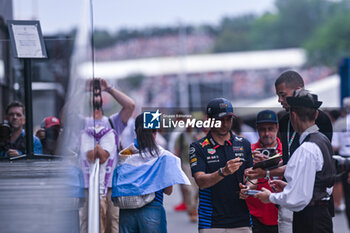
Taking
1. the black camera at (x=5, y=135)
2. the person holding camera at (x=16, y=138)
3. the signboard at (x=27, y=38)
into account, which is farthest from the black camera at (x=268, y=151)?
the black camera at (x=5, y=135)

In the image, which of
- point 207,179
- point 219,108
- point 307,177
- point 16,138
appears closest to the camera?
point 307,177

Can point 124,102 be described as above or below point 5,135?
above

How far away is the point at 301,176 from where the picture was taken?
4.41m

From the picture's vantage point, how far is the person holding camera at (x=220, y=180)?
16.7 feet

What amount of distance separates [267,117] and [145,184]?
1291 millimetres

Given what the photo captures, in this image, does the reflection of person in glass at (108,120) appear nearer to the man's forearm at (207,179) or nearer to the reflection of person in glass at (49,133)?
the reflection of person in glass at (49,133)

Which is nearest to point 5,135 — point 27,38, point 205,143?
point 27,38

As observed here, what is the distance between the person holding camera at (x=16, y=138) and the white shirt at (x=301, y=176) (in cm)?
402

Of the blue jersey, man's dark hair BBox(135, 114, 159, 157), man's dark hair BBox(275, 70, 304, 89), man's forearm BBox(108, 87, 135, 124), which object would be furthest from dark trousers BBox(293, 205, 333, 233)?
man's forearm BBox(108, 87, 135, 124)

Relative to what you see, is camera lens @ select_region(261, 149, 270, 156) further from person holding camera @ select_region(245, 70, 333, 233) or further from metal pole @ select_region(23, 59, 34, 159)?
metal pole @ select_region(23, 59, 34, 159)

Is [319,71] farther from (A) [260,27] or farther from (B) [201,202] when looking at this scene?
(B) [201,202]

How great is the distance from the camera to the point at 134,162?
565 cm

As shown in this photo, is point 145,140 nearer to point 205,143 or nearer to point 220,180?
point 205,143

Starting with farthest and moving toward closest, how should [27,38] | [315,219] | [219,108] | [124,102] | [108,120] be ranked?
[27,38]
[108,120]
[124,102]
[219,108]
[315,219]
